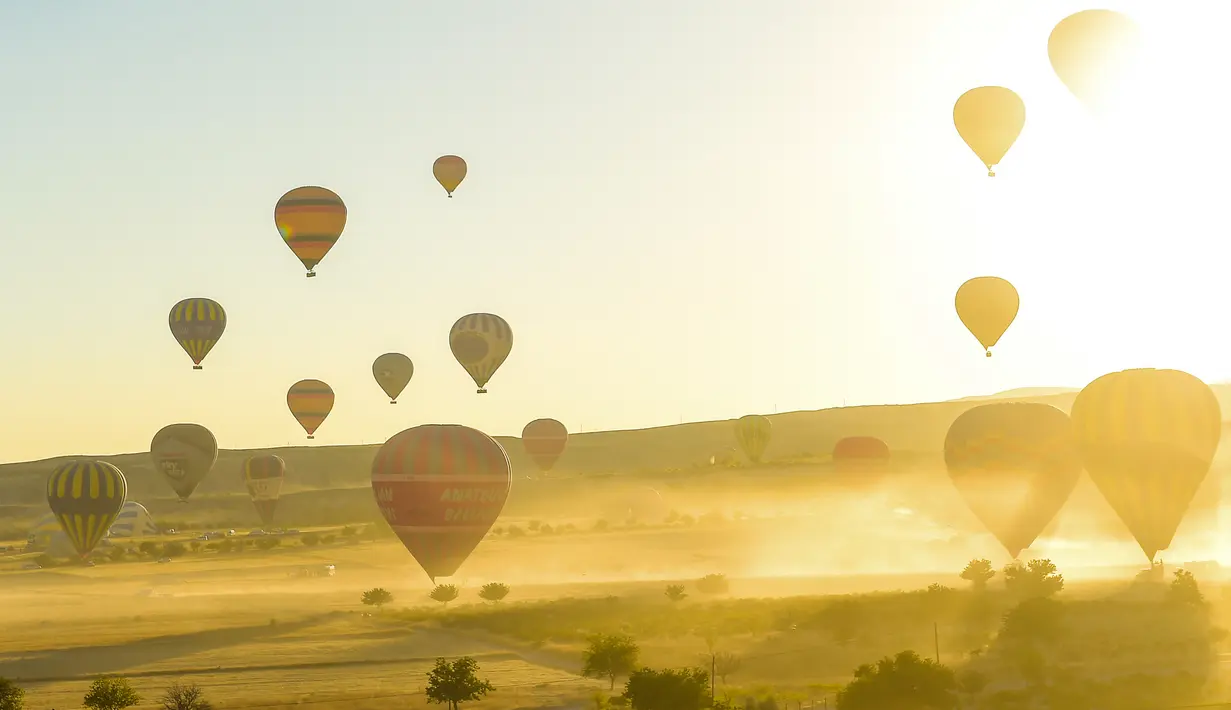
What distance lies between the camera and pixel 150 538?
11206cm

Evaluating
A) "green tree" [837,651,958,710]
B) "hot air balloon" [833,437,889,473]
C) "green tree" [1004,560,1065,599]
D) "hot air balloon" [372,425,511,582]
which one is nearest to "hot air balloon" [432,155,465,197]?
"hot air balloon" [372,425,511,582]

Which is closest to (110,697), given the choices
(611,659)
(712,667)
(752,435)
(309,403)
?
(611,659)

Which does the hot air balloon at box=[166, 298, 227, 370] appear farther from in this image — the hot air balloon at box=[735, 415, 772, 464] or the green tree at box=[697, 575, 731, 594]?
the hot air balloon at box=[735, 415, 772, 464]

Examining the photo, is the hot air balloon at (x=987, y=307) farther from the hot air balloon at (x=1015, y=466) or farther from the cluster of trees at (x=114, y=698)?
the cluster of trees at (x=114, y=698)

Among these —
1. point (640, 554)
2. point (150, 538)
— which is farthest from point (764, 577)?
point (150, 538)

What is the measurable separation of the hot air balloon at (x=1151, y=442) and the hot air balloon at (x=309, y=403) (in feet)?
195

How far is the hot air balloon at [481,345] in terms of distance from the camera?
88.8 metres

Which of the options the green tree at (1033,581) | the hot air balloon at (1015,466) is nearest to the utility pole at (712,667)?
the green tree at (1033,581)

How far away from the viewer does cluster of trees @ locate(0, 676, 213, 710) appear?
1567 inches

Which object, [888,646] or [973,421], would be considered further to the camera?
[973,421]

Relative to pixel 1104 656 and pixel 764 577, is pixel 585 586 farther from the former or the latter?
pixel 1104 656

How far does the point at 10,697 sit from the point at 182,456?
62904 millimetres

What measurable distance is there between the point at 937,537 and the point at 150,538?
5620 cm

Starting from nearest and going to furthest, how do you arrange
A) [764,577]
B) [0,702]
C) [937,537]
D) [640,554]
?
[0,702]
[764,577]
[640,554]
[937,537]
